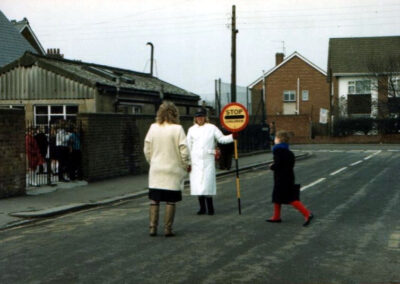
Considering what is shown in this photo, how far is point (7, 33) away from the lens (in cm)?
3672

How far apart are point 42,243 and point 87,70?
18.6 meters

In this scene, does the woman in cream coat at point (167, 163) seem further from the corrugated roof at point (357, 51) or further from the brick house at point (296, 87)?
the brick house at point (296, 87)

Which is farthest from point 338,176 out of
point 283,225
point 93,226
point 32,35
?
point 32,35

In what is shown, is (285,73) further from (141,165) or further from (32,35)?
(141,165)

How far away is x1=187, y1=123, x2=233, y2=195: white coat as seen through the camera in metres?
9.95

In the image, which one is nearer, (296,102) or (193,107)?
(193,107)

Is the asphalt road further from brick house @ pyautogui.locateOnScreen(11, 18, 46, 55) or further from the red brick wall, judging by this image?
the red brick wall

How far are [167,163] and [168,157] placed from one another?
85 mm

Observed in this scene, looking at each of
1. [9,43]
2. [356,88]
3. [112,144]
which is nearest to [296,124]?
[356,88]

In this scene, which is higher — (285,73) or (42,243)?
(285,73)

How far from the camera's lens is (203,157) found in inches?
398

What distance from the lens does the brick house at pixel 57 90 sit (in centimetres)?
2281

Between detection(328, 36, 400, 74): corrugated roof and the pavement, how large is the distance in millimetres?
43306

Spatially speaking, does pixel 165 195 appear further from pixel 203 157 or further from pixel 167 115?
pixel 203 157
